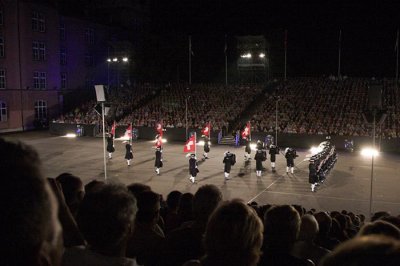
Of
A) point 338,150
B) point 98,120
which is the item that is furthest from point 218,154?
point 98,120

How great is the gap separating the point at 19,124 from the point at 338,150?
34.0 meters

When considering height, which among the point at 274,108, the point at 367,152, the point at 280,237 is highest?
the point at 274,108

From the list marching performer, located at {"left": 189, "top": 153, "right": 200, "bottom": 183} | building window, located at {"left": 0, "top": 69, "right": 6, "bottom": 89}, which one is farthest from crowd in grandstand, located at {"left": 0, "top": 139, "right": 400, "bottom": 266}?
building window, located at {"left": 0, "top": 69, "right": 6, "bottom": 89}

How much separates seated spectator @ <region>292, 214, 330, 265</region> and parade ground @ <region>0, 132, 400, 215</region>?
11.6 meters

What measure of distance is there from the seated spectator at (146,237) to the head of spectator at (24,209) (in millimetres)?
2617

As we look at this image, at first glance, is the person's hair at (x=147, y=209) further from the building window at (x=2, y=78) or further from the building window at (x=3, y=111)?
the building window at (x=2, y=78)

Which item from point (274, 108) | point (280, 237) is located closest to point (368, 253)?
point (280, 237)

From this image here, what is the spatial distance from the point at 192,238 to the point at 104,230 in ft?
5.83

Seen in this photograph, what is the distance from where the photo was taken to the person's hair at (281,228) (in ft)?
12.2

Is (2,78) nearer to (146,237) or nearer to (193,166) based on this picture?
(193,166)

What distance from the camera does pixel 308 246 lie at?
525cm

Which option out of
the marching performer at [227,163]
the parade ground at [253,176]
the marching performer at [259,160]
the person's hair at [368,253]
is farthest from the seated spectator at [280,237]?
the marching performer at [259,160]

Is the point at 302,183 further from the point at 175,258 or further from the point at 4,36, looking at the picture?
the point at 4,36

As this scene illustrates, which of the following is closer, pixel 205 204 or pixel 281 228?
pixel 281 228
